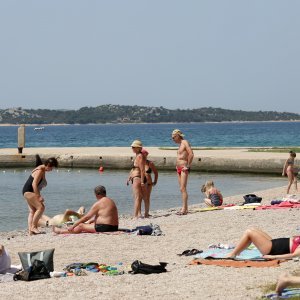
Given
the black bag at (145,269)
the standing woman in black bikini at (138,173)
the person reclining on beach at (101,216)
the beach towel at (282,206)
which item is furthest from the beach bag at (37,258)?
the beach towel at (282,206)

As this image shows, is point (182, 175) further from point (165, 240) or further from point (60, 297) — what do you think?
point (60, 297)

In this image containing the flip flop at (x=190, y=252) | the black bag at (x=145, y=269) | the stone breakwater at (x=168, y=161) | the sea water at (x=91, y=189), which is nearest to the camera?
the black bag at (x=145, y=269)

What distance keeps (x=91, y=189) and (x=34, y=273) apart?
1662 cm

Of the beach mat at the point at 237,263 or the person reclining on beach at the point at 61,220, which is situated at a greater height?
the beach mat at the point at 237,263

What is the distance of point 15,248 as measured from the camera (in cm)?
1359

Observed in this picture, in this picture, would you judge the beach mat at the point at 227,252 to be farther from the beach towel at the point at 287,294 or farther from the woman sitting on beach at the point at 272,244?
the beach towel at the point at 287,294

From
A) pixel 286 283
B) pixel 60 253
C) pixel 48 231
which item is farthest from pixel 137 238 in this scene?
pixel 286 283

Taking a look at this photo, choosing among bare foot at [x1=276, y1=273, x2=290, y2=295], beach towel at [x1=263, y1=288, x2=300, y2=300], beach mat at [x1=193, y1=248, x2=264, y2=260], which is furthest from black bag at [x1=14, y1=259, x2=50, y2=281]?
bare foot at [x1=276, y1=273, x2=290, y2=295]

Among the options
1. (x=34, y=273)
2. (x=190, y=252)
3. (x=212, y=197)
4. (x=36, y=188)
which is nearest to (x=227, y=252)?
(x=190, y=252)

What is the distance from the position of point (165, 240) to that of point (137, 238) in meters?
0.51

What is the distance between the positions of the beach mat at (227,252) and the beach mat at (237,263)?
135 mm

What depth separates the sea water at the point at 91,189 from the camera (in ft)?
69.2

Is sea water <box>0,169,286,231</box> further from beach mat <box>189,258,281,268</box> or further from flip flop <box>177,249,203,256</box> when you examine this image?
beach mat <box>189,258,281,268</box>

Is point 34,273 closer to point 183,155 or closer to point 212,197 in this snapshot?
point 183,155
